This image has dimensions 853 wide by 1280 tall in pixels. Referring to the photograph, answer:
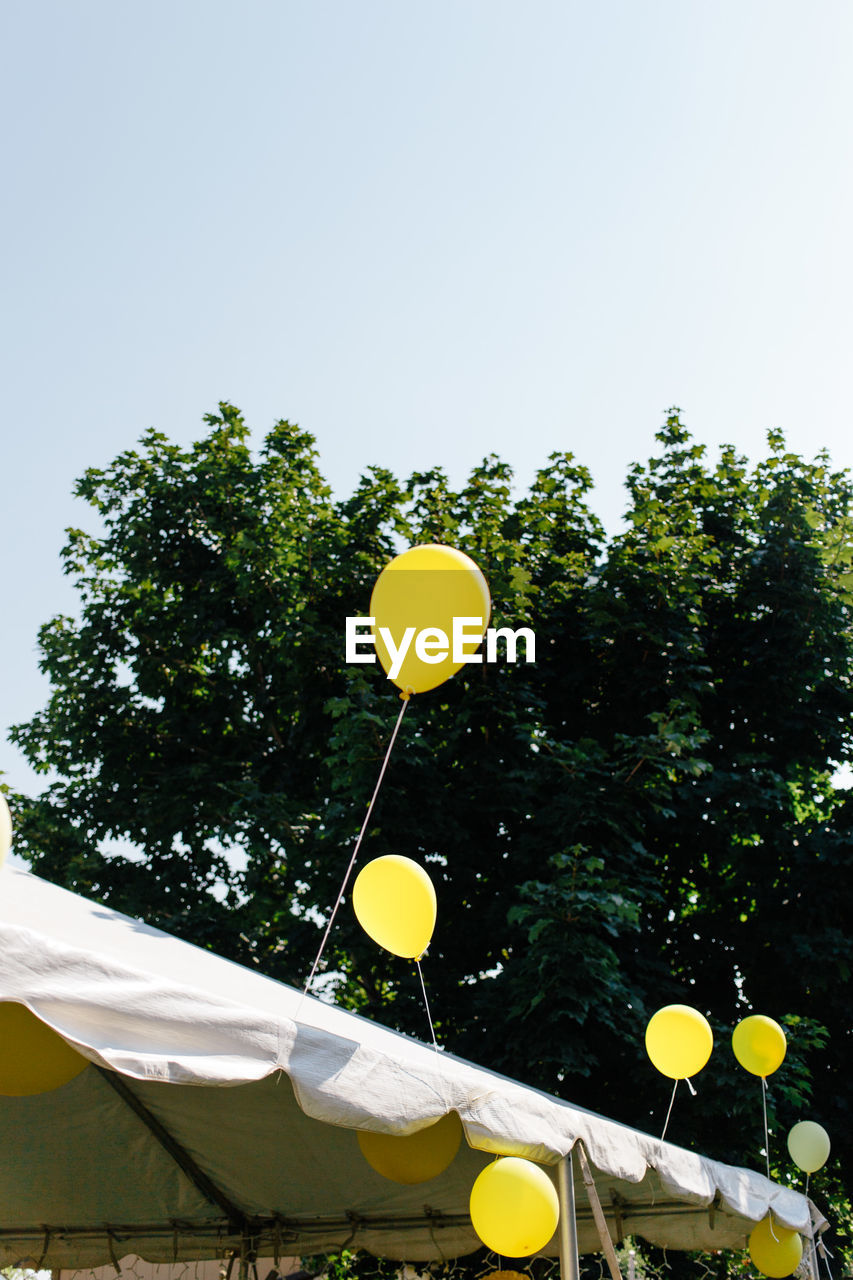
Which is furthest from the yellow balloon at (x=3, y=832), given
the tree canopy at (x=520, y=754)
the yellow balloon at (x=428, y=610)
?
the tree canopy at (x=520, y=754)

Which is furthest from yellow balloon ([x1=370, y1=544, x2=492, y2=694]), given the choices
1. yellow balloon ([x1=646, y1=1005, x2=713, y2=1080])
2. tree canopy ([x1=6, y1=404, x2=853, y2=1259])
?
tree canopy ([x1=6, y1=404, x2=853, y2=1259])

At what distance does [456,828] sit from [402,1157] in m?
5.81

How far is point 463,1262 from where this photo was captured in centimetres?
856

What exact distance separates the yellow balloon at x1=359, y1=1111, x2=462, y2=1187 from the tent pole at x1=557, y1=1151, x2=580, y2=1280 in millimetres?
480

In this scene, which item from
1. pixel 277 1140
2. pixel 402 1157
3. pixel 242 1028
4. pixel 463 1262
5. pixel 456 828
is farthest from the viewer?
pixel 456 828

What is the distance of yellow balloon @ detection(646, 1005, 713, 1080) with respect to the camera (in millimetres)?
4906

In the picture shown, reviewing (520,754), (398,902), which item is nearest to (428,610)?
(398,902)

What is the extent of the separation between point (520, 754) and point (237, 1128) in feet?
17.9

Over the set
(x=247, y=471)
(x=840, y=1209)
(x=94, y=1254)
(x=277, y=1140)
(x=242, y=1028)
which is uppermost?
(x=247, y=471)

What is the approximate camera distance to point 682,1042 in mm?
4918

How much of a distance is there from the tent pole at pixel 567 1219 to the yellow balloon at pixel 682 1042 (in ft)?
6.99

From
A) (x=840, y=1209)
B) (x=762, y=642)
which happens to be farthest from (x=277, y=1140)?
(x=840, y=1209)

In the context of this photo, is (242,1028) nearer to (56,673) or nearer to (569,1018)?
(569,1018)

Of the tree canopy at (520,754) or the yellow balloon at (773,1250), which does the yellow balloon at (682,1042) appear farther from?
the tree canopy at (520,754)
